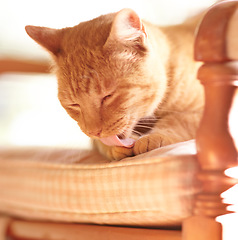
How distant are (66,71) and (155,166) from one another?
570 millimetres

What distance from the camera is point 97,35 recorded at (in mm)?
1310

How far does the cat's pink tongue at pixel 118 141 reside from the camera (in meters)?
1.23

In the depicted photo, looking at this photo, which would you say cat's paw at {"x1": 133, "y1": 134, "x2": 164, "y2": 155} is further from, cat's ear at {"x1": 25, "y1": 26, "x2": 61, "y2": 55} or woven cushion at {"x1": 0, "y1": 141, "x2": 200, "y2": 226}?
cat's ear at {"x1": 25, "y1": 26, "x2": 61, "y2": 55}

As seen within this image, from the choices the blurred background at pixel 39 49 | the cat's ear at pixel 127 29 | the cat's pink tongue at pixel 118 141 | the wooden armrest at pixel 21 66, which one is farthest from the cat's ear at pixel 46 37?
the blurred background at pixel 39 49

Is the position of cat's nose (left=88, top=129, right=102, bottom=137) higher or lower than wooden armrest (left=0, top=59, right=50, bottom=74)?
lower

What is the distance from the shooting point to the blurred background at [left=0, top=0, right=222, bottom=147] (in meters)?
2.45

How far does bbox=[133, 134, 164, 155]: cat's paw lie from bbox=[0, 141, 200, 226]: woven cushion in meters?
0.11

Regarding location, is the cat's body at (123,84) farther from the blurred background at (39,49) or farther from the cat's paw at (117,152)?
the blurred background at (39,49)

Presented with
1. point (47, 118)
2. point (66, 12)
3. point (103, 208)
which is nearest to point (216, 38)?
point (103, 208)

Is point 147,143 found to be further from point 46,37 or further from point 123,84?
point 46,37

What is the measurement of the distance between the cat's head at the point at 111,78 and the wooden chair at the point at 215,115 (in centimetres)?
40

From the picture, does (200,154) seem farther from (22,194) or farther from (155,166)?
(22,194)

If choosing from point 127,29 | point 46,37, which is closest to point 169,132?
point 127,29

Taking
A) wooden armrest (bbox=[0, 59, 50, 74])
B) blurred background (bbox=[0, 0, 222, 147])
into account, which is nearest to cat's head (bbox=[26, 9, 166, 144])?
wooden armrest (bbox=[0, 59, 50, 74])
